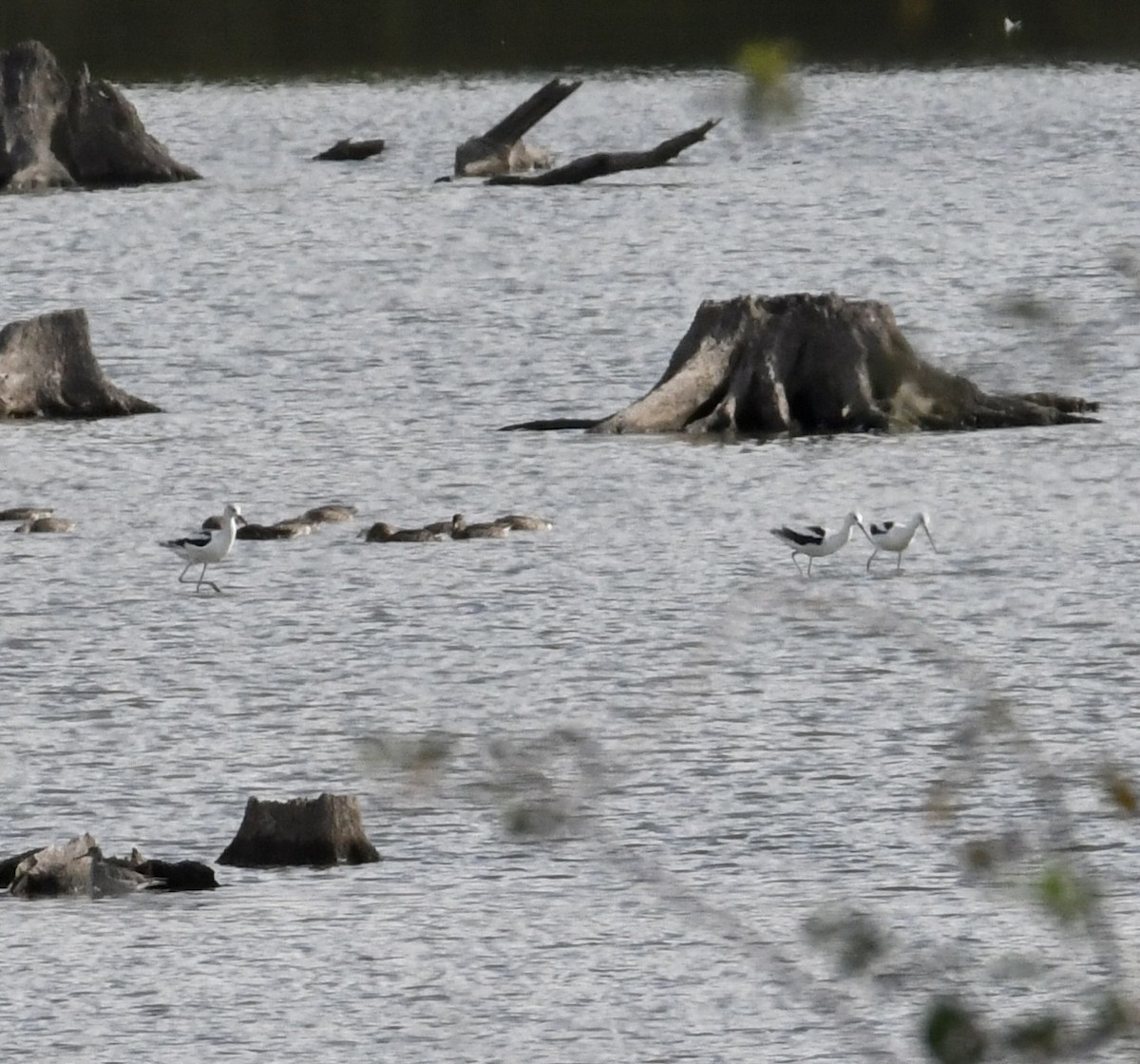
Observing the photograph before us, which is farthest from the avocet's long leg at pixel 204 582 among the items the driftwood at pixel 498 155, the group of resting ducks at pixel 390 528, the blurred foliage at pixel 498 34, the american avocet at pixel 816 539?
the blurred foliage at pixel 498 34

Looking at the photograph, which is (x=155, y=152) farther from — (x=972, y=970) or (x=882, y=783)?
(x=972, y=970)

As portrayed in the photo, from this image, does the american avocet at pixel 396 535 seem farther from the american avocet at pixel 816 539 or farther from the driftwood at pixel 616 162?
the driftwood at pixel 616 162

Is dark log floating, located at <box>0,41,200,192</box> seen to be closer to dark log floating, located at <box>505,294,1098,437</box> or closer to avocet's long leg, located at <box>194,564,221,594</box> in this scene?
dark log floating, located at <box>505,294,1098,437</box>

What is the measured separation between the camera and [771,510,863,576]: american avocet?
72.4 ft

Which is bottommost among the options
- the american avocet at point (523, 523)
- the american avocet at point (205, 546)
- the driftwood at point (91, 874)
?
the american avocet at point (523, 523)

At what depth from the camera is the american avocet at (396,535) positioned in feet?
79.0

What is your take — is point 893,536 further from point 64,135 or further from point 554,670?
point 64,135

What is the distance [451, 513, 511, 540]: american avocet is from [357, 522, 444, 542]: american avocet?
0.45 feet

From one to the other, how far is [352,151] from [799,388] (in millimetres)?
32349

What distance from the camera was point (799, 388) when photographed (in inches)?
1131

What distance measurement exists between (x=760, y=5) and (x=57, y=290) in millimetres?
38025

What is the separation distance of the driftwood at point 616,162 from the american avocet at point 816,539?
20.8 metres

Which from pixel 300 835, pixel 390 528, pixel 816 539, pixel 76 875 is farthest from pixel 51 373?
pixel 76 875

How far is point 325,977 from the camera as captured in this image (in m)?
12.6
